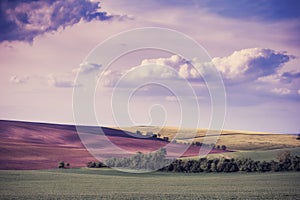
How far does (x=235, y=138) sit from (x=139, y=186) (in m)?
53.2

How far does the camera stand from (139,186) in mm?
44906

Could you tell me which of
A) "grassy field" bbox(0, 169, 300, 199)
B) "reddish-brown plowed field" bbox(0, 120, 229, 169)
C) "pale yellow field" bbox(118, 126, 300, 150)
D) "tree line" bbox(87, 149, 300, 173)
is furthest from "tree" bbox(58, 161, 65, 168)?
"pale yellow field" bbox(118, 126, 300, 150)

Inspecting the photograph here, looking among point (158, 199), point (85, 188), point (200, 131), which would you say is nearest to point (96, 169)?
point (85, 188)

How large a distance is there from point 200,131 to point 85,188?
199ft

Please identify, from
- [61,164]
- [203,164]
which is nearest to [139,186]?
[61,164]

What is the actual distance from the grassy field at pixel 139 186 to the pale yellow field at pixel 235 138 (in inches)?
944

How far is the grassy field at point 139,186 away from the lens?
36438mm

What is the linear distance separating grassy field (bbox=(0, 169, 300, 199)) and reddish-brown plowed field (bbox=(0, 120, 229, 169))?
5.47 feet

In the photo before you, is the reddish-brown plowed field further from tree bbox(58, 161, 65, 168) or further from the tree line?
the tree line

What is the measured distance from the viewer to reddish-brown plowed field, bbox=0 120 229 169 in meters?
52.5

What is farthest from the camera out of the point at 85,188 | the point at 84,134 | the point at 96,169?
the point at 84,134

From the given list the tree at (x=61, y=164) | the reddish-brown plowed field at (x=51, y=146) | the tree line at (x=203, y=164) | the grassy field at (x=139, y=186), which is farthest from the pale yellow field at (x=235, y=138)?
the grassy field at (x=139, y=186)

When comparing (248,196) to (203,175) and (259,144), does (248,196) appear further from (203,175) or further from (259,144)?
(259,144)

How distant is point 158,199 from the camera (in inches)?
1339
